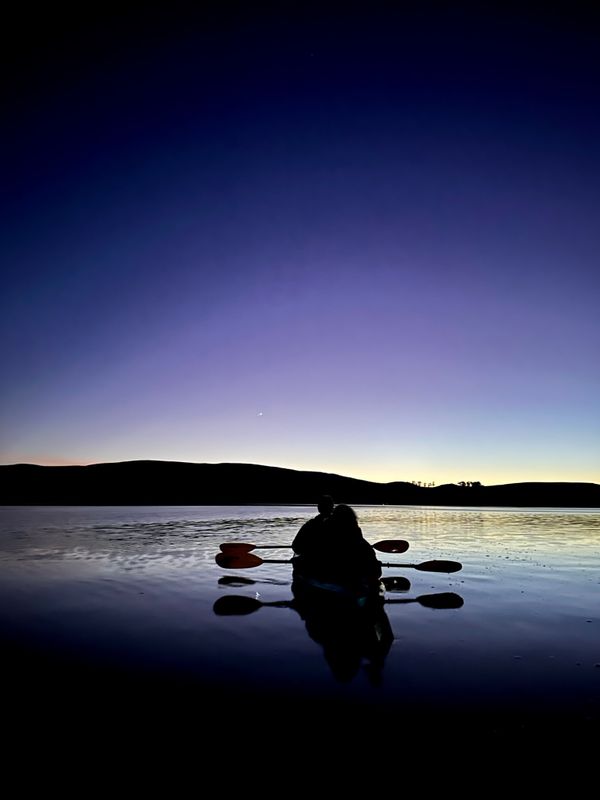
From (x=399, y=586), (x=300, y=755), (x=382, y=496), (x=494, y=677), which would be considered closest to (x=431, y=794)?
(x=300, y=755)

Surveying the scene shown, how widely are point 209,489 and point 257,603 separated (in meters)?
159

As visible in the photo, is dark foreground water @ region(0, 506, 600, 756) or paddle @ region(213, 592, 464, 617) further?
paddle @ region(213, 592, 464, 617)

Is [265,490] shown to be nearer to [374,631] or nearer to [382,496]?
[382,496]

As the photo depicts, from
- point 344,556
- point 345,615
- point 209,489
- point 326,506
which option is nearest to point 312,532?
point 326,506

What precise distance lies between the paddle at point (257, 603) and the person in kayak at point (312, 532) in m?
1.69

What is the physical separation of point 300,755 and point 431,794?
1.43m

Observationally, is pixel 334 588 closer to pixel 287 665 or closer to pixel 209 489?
pixel 287 665

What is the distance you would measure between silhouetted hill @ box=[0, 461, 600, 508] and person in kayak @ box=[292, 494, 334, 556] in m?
120

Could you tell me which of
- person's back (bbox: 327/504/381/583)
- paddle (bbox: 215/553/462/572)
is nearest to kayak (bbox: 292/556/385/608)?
person's back (bbox: 327/504/381/583)

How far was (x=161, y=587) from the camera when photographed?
16266 millimetres

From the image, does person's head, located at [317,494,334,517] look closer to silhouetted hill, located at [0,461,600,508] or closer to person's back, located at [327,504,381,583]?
person's back, located at [327,504,381,583]

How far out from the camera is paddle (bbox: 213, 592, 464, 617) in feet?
42.0

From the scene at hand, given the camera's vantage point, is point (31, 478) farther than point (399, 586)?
Yes

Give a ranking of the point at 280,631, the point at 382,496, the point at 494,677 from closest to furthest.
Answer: the point at 494,677, the point at 280,631, the point at 382,496
